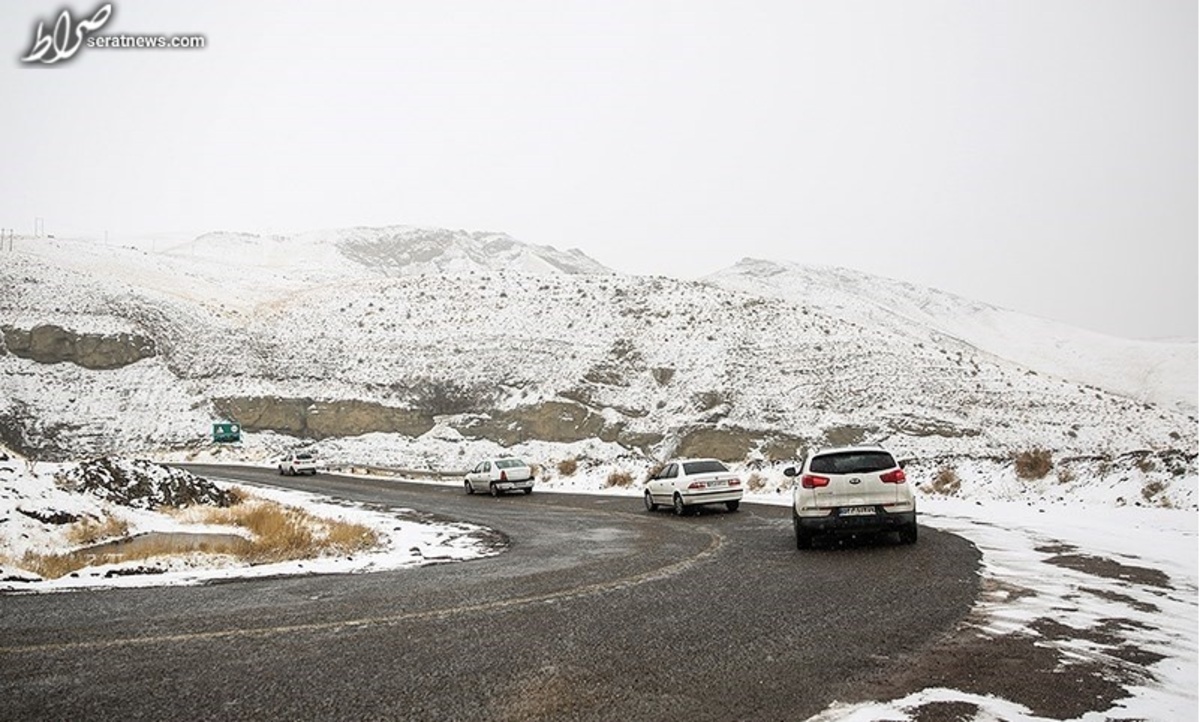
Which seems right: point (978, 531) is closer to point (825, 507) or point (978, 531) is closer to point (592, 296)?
point (825, 507)

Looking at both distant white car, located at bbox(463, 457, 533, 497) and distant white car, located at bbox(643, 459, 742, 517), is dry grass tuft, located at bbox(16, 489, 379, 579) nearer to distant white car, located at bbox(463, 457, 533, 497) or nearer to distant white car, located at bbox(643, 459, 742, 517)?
distant white car, located at bbox(643, 459, 742, 517)

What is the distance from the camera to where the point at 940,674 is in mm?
5914

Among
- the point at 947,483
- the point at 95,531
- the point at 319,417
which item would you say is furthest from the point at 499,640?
the point at 319,417

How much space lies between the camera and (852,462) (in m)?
13.5

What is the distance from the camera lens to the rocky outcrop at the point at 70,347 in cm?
6147

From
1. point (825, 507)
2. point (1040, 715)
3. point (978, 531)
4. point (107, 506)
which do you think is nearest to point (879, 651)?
point (1040, 715)

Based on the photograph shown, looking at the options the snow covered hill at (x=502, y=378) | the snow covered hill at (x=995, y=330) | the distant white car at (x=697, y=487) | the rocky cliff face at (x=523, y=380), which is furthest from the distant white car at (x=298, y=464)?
the snow covered hill at (x=995, y=330)

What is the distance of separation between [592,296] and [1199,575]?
6903 centimetres

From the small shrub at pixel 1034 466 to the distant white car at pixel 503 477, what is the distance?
56.8 ft

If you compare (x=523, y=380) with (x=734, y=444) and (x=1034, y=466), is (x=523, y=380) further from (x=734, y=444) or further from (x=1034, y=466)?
(x=1034, y=466)

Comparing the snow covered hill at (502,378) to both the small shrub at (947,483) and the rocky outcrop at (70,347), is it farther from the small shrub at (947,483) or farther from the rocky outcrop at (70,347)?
the small shrub at (947,483)

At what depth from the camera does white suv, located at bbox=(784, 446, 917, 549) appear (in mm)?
13188

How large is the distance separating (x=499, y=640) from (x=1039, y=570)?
8.01 meters

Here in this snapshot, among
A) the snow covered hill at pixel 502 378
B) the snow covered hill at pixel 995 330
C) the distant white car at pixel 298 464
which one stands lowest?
the distant white car at pixel 298 464
